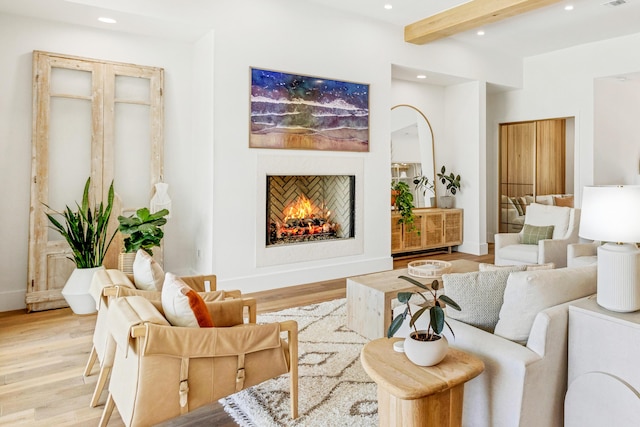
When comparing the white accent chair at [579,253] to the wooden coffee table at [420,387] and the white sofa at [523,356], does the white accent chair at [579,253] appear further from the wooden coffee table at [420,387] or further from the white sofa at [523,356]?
the wooden coffee table at [420,387]

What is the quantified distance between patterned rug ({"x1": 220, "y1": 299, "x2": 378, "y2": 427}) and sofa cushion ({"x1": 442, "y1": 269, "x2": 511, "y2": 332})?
759 millimetres

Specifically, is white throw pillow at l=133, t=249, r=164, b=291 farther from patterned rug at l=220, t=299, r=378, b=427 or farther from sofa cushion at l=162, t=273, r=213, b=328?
patterned rug at l=220, t=299, r=378, b=427

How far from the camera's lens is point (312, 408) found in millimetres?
2395

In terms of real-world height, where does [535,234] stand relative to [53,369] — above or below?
above

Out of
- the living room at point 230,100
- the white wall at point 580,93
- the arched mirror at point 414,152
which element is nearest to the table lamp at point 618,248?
the living room at point 230,100

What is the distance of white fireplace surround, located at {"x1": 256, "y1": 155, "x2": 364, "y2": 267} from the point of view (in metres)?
4.96

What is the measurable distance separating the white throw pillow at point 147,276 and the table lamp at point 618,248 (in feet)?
7.78

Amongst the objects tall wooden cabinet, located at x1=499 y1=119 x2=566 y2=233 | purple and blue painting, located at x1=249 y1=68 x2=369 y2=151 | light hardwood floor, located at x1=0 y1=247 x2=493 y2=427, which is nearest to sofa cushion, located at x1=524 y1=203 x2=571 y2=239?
purple and blue painting, located at x1=249 y1=68 x2=369 y2=151

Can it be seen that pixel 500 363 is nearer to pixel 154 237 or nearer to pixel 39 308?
pixel 154 237

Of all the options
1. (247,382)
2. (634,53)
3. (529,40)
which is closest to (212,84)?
(247,382)

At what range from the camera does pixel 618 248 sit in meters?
1.99

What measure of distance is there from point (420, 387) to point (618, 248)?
1.16 m

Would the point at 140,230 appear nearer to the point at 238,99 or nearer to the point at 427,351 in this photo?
the point at 238,99

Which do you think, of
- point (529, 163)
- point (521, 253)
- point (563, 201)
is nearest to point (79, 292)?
point (521, 253)
